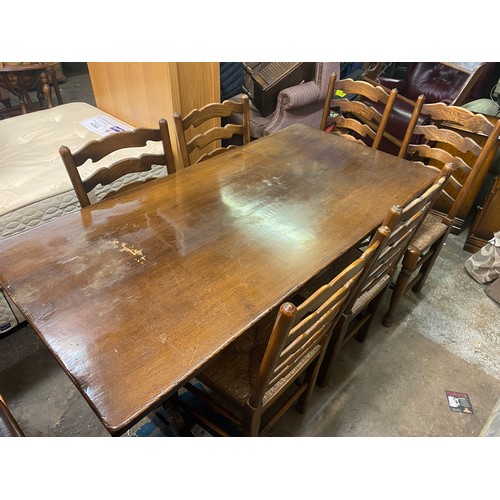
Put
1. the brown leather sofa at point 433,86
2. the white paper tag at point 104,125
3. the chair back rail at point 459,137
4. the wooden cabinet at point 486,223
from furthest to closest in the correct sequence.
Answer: the brown leather sofa at point 433,86
the white paper tag at point 104,125
the wooden cabinet at point 486,223
the chair back rail at point 459,137

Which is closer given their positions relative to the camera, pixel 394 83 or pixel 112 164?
pixel 112 164

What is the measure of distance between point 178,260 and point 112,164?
0.63 metres

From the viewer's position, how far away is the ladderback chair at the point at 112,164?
1.34 meters

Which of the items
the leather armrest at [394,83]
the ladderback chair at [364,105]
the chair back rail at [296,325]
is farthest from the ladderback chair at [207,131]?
the leather armrest at [394,83]

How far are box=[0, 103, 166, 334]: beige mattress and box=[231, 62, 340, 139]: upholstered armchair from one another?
45.6 inches

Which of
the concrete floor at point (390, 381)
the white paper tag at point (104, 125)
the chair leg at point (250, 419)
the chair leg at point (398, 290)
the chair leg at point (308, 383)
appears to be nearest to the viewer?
the chair leg at point (250, 419)

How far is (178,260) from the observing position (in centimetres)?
111

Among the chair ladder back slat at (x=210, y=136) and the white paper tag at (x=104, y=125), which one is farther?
the white paper tag at (x=104, y=125)

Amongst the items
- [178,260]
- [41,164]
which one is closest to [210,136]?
[178,260]

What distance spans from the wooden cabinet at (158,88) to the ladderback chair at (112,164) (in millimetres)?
641

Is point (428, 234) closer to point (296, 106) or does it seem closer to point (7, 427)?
point (296, 106)

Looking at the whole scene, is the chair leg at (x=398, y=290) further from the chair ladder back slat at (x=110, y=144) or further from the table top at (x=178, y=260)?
the chair ladder back slat at (x=110, y=144)

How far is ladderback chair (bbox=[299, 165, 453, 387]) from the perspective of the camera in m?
1.10

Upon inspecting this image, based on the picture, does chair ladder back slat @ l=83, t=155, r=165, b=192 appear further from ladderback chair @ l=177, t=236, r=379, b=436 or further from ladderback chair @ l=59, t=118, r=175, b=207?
ladderback chair @ l=177, t=236, r=379, b=436
